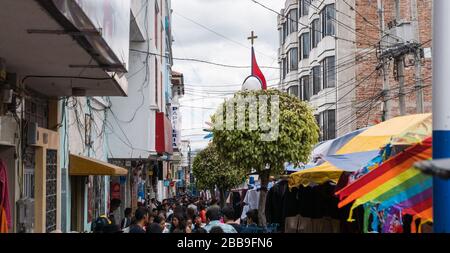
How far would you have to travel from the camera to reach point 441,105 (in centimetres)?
399

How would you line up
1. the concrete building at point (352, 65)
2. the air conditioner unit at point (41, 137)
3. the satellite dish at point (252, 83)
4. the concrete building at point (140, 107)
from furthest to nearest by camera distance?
the concrete building at point (352, 65), the concrete building at point (140, 107), the satellite dish at point (252, 83), the air conditioner unit at point (41, 137)

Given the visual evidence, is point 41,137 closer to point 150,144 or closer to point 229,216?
point 229,216

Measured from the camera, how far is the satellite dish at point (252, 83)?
17062mm

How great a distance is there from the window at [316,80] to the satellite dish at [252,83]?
24.2m

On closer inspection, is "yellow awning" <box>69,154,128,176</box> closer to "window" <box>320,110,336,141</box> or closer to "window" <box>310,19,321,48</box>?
"window" <box>320,110,336,141</box>

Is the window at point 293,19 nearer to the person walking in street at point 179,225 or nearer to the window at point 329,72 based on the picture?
the window at point 329,72

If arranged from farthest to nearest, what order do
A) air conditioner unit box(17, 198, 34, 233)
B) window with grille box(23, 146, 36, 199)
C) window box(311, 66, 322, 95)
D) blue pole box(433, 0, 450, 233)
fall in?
window box(311, 66, 322, 95) < window with grille box(23, 146, 36, 199) < air conditioner unit box(17, 198, 34, 233) < blue pole box(433, 0, 450, 233)

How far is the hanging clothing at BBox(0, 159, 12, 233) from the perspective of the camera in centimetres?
825

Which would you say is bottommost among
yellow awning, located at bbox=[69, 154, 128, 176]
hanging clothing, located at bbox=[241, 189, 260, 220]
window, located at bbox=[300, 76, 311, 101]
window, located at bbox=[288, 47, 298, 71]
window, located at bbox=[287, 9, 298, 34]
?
hanging clothing, located at bbox=[241, 189, 260, 220]

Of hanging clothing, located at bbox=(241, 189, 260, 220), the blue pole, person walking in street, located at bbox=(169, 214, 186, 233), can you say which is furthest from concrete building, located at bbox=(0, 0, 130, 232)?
hanging clothing, located at bbox=(241, 189, 260, 220)

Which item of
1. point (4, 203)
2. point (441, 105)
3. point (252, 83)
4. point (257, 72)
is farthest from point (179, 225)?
point (257, 72)

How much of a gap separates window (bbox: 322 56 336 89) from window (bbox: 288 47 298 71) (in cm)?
935

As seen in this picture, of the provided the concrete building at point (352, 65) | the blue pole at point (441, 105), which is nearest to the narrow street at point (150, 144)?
the blue pole at point (441, 105)
